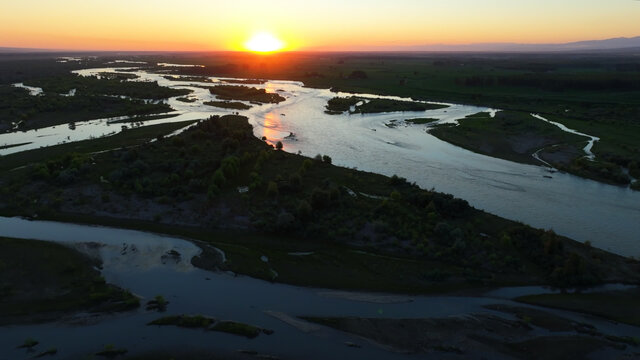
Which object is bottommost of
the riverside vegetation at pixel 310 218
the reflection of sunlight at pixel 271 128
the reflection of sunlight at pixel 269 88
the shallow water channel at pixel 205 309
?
the shallow water channel at pixel 205 309

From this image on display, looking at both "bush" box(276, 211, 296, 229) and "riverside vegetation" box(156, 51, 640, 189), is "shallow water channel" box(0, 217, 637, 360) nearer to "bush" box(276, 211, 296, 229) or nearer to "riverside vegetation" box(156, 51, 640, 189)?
"bush" box(276, 211, 296, 229)

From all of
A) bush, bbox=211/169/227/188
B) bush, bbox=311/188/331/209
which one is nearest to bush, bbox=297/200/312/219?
bush, bbox=311/188/331/209

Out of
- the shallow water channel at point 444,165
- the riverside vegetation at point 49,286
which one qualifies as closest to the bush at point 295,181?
the shallow water channel at point 444,165

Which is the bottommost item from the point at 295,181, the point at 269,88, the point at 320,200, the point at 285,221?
the point at 285,221

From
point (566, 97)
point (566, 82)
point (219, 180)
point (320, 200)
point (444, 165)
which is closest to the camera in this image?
point (320, 200)

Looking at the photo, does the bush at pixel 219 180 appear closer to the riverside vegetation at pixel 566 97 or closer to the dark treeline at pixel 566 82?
the riverside vegetation at pixel 566 97

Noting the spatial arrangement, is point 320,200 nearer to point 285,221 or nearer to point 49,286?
point 285,221

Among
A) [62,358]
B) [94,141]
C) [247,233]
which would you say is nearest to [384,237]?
[247,233]

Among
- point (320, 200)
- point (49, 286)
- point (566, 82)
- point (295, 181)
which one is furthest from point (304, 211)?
point (566, 82)
